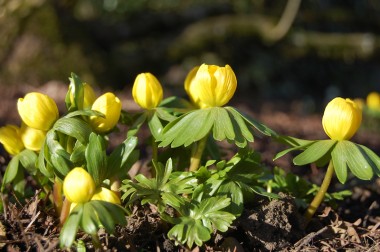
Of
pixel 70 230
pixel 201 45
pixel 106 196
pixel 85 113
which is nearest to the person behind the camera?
pixel 70 230

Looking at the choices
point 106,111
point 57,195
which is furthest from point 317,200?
point 57,195

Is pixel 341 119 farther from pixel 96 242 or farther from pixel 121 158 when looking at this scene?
pixel 96 242

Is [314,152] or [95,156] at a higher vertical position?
[95,156]

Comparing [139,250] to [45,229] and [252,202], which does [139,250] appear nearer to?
[45,229]

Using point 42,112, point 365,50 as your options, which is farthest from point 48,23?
point 42,112

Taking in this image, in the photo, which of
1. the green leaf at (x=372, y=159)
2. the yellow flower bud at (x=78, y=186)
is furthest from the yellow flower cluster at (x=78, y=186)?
the green leaf at (x=372, y=159)

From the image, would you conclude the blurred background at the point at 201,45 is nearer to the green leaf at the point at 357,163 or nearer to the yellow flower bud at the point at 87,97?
the yellow flower bud at the point at 87,97

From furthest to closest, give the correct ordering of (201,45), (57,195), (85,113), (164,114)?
(201,45)
(164,114)
(57,195)
(85,113)

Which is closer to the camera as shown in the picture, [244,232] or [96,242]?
[96,242]

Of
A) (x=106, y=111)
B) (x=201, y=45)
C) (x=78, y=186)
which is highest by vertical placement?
(x=106, y=111)
